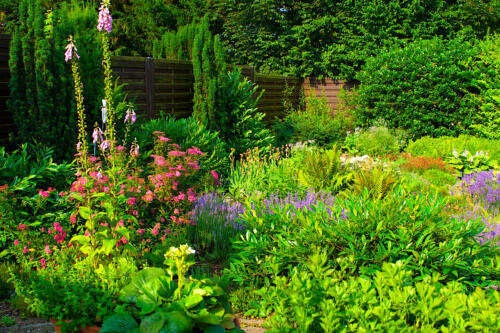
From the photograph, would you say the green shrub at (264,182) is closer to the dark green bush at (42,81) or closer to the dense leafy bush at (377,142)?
the dark green bush at (42,81)

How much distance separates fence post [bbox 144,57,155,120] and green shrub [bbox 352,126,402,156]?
5.31 meters

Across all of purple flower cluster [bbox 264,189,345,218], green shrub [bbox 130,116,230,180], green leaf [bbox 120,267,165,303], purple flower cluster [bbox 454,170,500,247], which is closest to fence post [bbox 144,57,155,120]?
green shrub [bbox 130,116,230,180]

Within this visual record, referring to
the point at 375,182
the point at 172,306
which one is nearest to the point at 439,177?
the point at 375,182

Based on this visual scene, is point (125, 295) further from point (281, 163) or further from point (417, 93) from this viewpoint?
point (417, 93)

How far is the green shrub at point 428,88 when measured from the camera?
10727 millimetres

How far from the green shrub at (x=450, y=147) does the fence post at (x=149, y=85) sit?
5.69 meters

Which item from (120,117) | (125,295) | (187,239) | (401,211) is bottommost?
(187,239)

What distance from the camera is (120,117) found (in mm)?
5465

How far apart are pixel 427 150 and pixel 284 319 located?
7753mm

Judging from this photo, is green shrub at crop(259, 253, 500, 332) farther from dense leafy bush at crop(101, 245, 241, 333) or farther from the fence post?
the fence post

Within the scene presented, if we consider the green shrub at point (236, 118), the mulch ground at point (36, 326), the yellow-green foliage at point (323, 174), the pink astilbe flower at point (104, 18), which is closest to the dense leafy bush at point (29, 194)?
the mulch ground at point (36, 326)

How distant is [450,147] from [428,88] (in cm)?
308

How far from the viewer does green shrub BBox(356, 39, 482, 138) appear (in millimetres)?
10727

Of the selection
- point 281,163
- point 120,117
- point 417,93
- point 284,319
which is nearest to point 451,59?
point 417,93
